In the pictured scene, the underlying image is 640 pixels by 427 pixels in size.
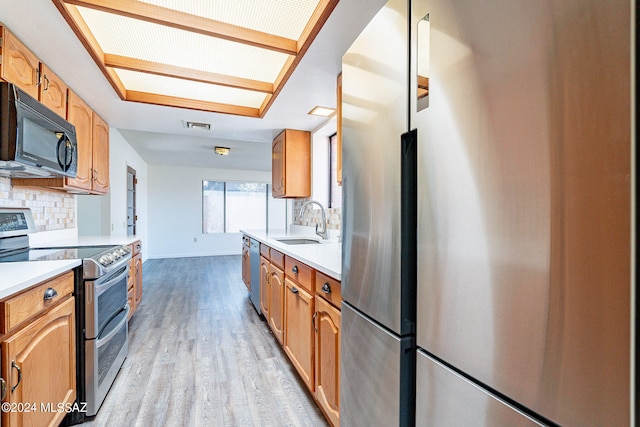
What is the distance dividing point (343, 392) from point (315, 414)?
0.63 metres

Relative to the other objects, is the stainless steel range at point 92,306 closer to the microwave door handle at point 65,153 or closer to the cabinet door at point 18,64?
the microwave door handle at point 65,153

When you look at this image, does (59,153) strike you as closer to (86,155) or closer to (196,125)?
(86,155)

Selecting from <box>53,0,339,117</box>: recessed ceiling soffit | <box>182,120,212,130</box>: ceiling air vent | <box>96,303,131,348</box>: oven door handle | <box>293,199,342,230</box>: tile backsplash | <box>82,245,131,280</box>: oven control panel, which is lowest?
<box>96,303,131,348</box>: oven door handle

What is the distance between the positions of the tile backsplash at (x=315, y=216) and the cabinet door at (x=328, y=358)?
1.28 metres

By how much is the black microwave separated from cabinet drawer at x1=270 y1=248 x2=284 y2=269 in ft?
4.87

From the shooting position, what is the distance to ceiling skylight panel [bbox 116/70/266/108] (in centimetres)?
223

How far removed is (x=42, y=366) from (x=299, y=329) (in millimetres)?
1176

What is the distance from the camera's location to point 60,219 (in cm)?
272

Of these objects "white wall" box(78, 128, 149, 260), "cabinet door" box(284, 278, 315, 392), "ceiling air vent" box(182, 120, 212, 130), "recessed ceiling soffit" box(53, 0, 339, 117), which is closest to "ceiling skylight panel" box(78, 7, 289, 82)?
"recessed ceiling soffit" box(53, 0, 339, 117)

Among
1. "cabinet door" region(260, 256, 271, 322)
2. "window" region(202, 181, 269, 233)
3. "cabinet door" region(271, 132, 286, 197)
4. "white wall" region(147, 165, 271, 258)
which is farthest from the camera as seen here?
"window" region(202, 181, 269, 233)

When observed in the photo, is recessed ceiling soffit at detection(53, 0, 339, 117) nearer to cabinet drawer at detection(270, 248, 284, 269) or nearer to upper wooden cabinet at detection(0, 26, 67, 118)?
upper wooden cabinet at detection(0, 26, 67, 118)

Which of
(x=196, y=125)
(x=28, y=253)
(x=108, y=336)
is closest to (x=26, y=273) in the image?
(x=108, y=336)

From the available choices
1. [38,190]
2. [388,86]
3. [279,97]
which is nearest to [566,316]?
[388,86]

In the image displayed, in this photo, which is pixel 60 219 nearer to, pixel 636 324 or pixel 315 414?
pixel 315 414
